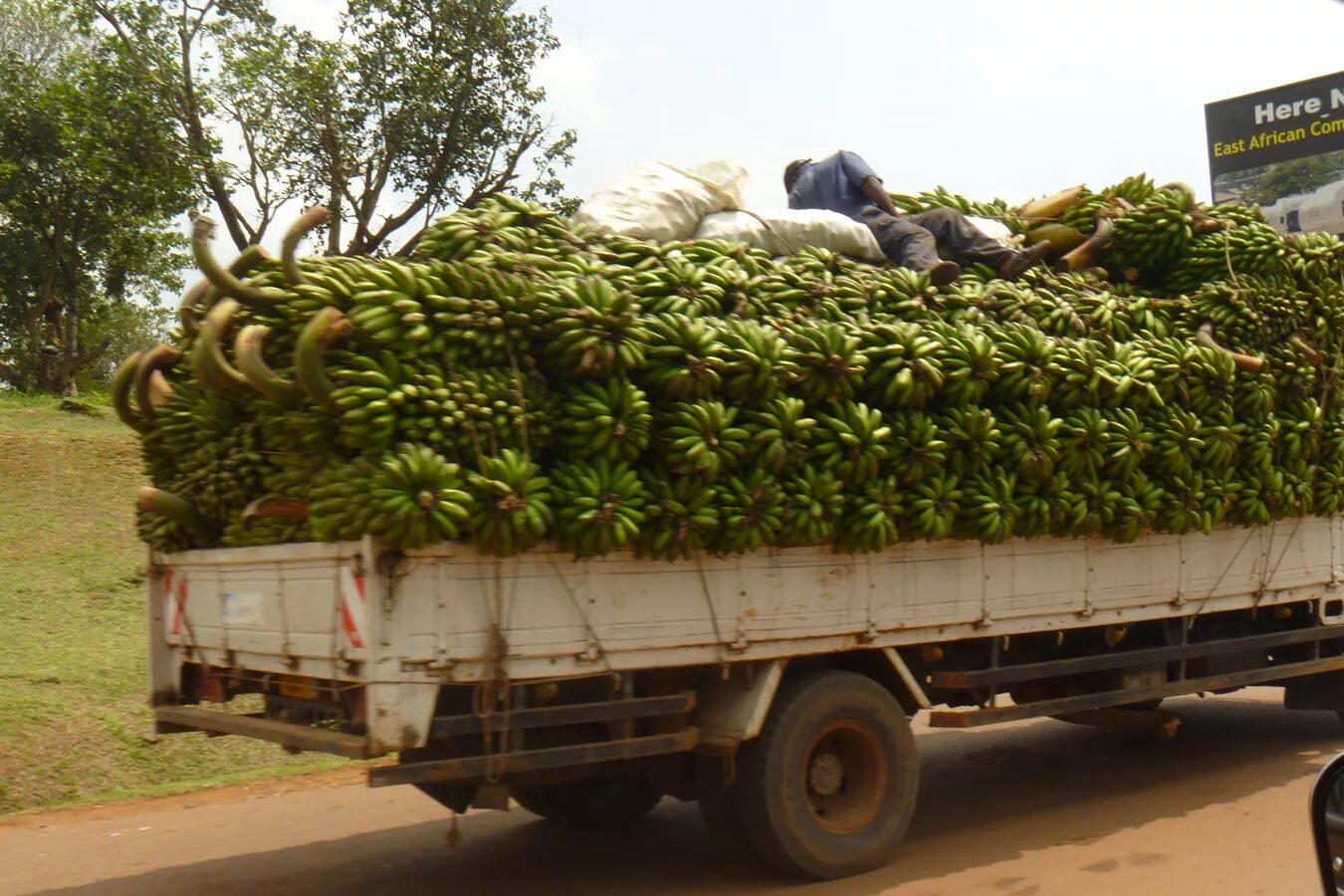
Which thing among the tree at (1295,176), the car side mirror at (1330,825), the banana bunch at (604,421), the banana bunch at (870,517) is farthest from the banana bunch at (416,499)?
the tree at (1295,176)

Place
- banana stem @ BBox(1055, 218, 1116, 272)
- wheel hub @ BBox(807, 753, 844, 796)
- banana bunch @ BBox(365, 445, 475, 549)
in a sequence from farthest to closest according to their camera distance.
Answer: banana stem @ BBox(1055, 218, 1116, 272) < wheel hub @ BBox(807, 753, 844, 796) < banana bunch @ BBox(365, 445, 475, 549)

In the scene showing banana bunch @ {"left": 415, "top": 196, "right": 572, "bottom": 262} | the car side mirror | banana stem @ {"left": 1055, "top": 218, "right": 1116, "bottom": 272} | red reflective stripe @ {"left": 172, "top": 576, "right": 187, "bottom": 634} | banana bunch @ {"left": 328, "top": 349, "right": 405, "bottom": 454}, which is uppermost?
banana stem @ {"left": 1055, "top": 218, "right": 1116, "bottom": 272}

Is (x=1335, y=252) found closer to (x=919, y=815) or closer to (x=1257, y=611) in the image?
(x=1257, y=611)

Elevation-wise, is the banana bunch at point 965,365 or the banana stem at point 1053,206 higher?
the banana stem at point 1053,206

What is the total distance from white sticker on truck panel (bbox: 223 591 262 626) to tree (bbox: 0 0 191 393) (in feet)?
48.1

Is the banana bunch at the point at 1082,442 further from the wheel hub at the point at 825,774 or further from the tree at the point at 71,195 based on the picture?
the tree at the point at 71,195

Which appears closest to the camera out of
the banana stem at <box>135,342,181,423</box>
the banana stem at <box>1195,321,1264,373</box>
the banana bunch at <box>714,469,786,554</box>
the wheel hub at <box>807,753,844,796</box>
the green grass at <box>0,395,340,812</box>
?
the banana bunch at <box>714,469,786,554</box>

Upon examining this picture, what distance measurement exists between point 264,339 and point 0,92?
18.2 metres

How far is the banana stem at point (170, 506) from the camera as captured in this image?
5508 mm

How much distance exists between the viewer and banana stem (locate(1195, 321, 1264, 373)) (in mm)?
7125

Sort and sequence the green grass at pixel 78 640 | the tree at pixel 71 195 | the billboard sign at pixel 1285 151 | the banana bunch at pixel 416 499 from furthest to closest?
the billboard sign at pixel 1285 151 < the tree at pixel 71 195 < the green grass at pixel 78 640 < the banana bunch at pixel 416 499

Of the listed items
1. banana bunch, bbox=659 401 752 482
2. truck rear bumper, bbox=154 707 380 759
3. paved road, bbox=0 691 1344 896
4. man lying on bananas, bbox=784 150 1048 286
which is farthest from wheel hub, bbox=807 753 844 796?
man lying on bananas, bbox=784 150 1048 286

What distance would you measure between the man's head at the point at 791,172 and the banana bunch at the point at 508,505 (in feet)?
12.1

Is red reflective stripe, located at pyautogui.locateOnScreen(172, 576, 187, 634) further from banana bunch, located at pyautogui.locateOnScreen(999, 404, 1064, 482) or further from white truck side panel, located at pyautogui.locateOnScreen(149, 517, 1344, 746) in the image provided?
banana bunch, located at pyautogui.locateOnScreen(999, 404, 1064, 482)
